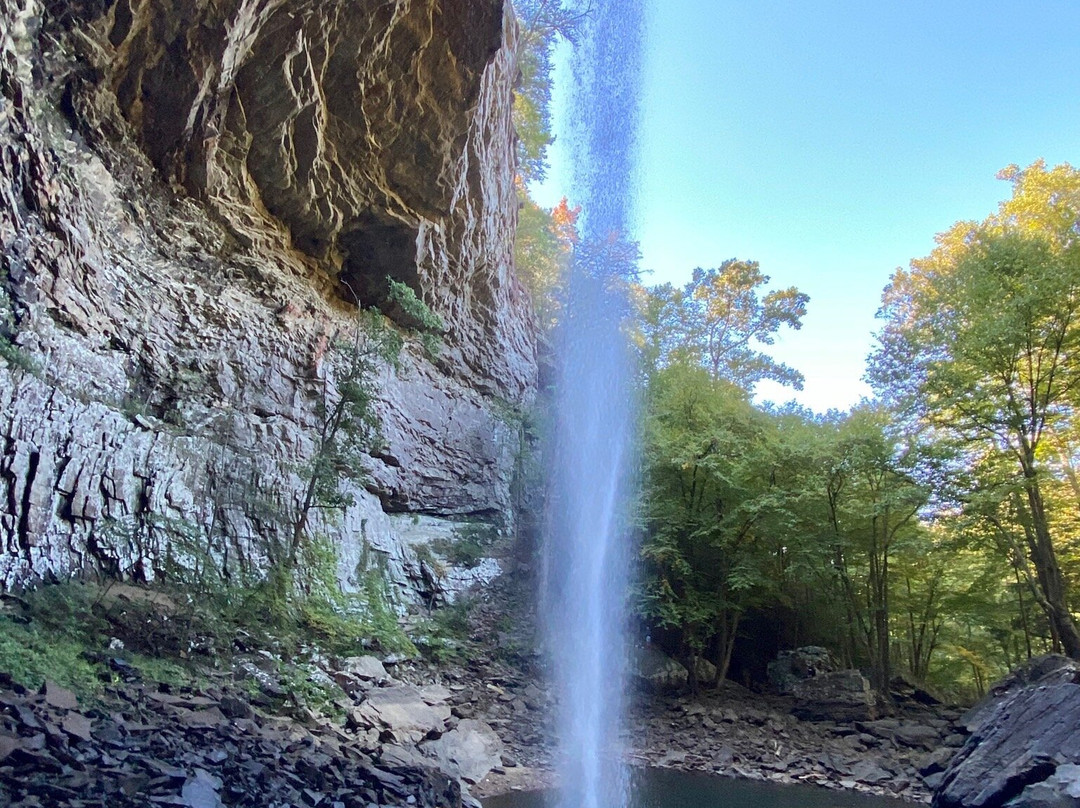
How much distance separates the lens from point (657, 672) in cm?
1145

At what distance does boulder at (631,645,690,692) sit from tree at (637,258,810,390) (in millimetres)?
9476

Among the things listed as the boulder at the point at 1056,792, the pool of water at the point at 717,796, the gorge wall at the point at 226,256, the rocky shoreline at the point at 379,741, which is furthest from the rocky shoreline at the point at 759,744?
the gorge wall at the point at 226,256

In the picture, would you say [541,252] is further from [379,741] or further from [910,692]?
[379,741]

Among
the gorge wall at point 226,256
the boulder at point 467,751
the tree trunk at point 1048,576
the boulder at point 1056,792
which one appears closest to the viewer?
the boulder at point 1056,792

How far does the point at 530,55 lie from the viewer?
685 inches

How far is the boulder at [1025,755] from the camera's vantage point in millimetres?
5301

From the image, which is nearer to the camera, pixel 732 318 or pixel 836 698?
pixel 836 698

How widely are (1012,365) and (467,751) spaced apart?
9741 millimetres

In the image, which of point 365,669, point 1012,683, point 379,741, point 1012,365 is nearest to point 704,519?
point 1012,683

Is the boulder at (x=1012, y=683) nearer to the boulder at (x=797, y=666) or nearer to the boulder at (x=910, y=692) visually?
the boulder at (x=910, y=692)

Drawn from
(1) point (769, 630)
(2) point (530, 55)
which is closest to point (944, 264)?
(1) point (769, 630)

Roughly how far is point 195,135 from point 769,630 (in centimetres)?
1336

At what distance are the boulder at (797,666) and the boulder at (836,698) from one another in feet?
2.22

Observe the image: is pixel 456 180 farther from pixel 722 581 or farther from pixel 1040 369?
pixel 1040 369
